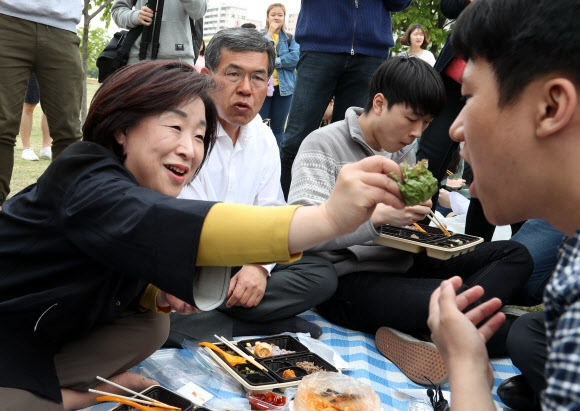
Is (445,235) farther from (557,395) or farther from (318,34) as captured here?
(557,395)

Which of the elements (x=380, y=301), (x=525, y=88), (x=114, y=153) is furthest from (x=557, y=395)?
(x=380, y=301)

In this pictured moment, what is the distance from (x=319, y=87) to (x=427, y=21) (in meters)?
12.1

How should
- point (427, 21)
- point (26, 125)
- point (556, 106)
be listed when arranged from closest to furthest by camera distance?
point (556, 106) → point (26, 125) → point (427, 21)

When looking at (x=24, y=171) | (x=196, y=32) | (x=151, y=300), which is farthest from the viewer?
(x=24, y=171)

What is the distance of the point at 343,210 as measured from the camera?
1.56m

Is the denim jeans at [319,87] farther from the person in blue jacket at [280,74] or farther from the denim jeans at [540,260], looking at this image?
the person in blue jacket at [280,74]

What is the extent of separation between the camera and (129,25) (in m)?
4.65

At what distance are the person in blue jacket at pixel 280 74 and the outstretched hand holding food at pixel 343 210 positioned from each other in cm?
579

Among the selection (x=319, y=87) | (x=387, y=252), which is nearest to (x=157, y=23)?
(x=319, y=87)

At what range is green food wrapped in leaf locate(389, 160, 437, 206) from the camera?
5.86 ft

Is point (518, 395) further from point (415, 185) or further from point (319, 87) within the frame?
point (319, 87)

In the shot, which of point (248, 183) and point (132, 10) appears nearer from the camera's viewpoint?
point (248, 183)

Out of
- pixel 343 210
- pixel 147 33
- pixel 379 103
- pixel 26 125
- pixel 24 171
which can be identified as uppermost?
pixel 147 33

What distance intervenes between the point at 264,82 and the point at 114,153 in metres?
1.71
